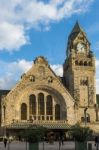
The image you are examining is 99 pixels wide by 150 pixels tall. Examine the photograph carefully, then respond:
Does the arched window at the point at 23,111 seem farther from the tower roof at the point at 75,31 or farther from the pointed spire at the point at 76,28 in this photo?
the pointed spire at the point at 76,28

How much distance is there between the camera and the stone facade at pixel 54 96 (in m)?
82.6

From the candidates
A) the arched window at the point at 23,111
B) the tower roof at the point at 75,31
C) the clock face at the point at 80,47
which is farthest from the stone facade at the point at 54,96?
the tower roof at the point at 75,31

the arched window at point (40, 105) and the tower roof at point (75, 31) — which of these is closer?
the arched window at point (40, 105)

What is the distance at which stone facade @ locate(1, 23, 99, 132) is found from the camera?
271 feet

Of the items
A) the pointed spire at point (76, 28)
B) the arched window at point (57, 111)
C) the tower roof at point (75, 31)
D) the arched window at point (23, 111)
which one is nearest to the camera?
the arched window at point (23, 111)

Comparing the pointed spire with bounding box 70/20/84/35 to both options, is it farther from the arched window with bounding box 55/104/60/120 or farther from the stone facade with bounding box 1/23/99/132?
the arched window with bounding box 55/104/60/120

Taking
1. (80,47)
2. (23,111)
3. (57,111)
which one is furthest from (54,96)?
(80,47)

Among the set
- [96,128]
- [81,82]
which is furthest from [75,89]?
[96,128]

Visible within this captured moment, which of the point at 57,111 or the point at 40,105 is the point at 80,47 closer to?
the point at 57,111

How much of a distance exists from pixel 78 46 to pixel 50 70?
880 centimetres

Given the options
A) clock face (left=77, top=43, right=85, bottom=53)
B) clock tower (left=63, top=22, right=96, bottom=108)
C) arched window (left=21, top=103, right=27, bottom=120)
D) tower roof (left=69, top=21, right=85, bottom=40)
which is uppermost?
tower roof (left=69, top=21, right=85, bottom=40)

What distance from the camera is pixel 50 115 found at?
84562 mm

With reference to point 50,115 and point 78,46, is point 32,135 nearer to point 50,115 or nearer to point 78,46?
point 50,115

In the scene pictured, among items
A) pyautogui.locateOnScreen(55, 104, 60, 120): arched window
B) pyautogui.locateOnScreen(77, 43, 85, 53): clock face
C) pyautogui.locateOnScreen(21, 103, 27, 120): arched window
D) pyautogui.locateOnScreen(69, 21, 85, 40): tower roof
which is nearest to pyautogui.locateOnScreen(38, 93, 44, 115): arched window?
pyautogui.locateOnScreen(21, 103, 27, 120): arched window
